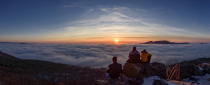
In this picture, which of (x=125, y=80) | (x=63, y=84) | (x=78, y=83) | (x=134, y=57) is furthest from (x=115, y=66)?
(x=63, y=84)

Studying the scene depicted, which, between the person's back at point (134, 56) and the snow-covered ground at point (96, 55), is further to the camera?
the snow-covered ground at point (96, 55)

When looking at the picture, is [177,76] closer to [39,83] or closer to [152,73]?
[152,73]

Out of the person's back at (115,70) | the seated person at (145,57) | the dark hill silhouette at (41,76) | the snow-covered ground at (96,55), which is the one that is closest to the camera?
the dark hill silhouette at (41,76)

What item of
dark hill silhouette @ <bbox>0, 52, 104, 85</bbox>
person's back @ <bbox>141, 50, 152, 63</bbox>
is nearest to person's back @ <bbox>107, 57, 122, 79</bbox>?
dark hill silhouette @ <bbox>0, 52, 104, 85</bbox>

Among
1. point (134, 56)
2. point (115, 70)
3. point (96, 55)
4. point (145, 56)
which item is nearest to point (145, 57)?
A: point (145, 56)

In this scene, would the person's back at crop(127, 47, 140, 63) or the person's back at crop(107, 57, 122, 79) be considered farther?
the person's back at crop(127, 47, 140, 63)

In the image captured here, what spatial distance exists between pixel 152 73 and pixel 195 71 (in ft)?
14.9

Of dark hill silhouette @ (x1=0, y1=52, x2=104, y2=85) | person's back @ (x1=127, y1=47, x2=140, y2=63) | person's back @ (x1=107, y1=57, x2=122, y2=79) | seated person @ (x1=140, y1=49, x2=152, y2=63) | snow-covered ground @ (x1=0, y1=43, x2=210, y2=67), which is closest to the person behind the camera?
dark hill silhouette @ (x1=0, y1=52, x2=104, y2=85)

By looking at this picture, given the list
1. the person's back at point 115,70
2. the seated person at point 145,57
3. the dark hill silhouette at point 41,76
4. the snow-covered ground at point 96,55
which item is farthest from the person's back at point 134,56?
the snow-covered ground at point 96,55

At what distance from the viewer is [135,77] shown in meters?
10.9

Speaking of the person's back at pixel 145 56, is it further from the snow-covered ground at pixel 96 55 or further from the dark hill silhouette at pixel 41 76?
the snow-covered ground at pixel 96 55

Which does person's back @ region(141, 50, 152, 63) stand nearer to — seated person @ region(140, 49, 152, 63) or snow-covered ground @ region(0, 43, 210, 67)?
seated person @ region(140, 49, 152, 63)

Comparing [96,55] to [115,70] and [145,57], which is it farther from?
[115,70]

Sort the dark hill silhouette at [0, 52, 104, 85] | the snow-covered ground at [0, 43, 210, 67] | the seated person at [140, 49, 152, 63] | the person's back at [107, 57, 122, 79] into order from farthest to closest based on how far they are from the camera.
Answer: the snow-covered ground at [0, 43, 210, 67] < the seated person at [140, 49, 152, 63] < the person's back at [107, 57, 122, 79] < the dark hill silhouette at [0, 52, 104, 85]
